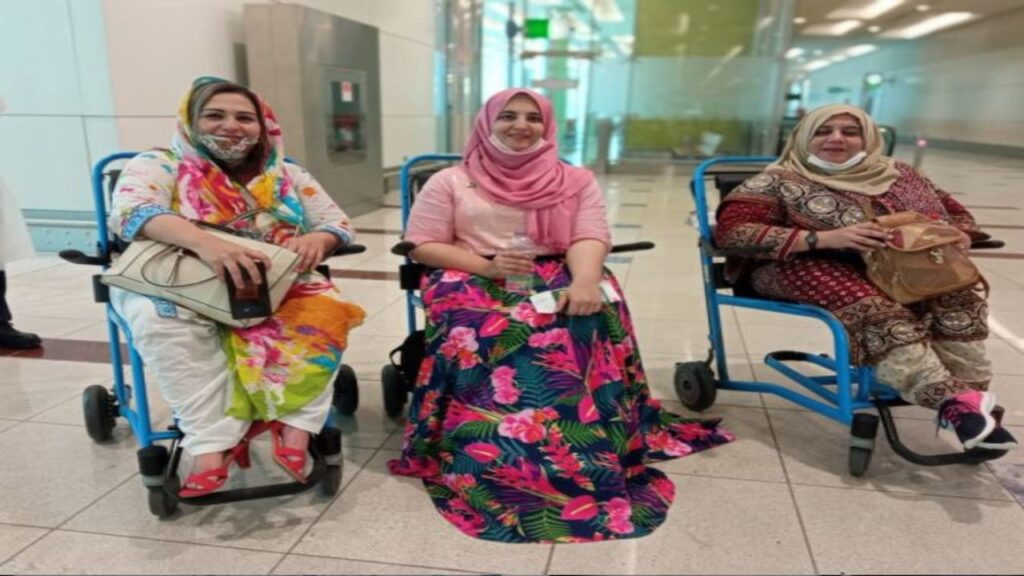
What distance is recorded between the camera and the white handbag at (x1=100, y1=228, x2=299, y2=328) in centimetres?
167

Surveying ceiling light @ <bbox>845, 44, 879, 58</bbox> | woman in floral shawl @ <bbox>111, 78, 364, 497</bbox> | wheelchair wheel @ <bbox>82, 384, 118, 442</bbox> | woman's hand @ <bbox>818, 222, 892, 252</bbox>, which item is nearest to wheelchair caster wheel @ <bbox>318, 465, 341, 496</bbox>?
woman in floral shawl @ <bbox>111, 78, 364, 497</bbox>

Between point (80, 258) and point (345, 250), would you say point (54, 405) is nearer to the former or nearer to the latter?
point (80, 258)

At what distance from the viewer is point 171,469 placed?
1727mm

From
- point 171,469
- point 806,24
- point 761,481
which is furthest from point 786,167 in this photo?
point 806,24

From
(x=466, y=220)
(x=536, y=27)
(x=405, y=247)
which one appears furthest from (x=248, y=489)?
(x=536, y=27)

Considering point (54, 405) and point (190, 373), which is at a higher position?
point (190, 373)

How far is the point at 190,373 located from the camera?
1.67m

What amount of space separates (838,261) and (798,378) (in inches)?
19.4

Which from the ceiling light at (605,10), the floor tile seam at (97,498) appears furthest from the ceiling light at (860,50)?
the floor tile seam at (97,498)

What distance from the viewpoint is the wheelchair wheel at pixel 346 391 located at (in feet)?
7.70

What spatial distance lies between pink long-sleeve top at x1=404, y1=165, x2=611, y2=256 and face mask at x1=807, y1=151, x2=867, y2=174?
0.72 m

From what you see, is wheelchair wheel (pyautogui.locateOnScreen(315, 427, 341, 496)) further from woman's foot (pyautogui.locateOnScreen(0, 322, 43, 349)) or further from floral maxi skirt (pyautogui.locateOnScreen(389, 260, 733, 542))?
woman's foot (pyautogui.locateOnScreen(0, 322, 43, 349))

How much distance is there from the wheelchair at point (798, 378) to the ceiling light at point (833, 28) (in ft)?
61.0

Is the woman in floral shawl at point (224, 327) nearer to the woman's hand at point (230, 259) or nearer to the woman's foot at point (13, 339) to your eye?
the woman's hand at point (230, 259)
